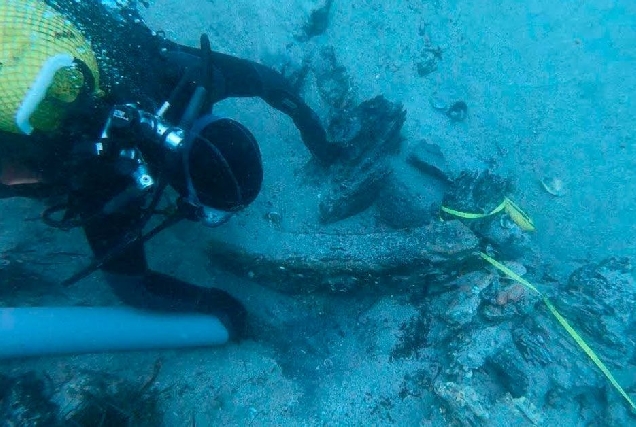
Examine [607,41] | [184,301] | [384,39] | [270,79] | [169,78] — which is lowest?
[184,301]

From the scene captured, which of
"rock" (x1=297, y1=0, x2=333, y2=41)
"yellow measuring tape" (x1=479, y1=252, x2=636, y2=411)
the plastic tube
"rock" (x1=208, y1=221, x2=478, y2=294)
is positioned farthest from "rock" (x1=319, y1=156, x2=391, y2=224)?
"rock" (x1=297, y1=0, x2=333, y2=41)

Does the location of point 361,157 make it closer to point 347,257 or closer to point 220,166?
point 347,257

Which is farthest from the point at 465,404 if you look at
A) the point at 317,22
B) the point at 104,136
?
the point at 317,22

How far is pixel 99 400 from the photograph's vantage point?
2467 mm

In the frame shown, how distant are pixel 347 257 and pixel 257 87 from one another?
1978mm

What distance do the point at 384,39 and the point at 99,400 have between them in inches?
249

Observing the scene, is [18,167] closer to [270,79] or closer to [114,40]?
[114,40]

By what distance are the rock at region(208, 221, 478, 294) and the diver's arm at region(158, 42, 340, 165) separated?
1266 millimetres

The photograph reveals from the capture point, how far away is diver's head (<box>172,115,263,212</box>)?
6.36 feet

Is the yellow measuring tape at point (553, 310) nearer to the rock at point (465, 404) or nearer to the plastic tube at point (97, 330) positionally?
the rock at point (465, 404)

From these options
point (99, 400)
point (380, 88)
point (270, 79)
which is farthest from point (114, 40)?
point (380, 88)

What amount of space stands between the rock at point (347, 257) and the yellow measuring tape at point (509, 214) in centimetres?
35

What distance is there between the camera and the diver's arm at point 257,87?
3.08 m

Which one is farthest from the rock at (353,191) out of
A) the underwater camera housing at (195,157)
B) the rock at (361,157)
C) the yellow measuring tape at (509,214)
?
the underwater camera housing at (195,157)
